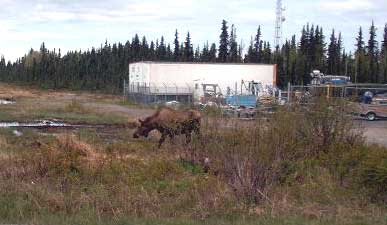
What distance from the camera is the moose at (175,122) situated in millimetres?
16094

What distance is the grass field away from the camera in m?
9.99

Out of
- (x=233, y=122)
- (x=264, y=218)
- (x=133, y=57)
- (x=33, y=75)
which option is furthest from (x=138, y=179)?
(x=33, y=75)

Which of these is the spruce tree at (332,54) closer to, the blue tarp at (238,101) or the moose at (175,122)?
the blue tarp at (238,101)

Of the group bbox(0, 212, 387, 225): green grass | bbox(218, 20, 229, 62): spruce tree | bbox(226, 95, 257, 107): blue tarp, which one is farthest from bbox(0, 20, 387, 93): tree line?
bbox(0, 212, 387, 225): green grass

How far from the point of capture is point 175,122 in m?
18.0

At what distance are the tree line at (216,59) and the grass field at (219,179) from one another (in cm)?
6538

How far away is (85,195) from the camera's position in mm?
11539

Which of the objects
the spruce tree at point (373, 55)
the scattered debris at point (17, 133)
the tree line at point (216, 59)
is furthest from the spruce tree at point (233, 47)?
the scattered debris at point (17, 133)

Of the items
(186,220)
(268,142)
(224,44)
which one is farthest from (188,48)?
(186,220)

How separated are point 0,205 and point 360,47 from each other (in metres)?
107

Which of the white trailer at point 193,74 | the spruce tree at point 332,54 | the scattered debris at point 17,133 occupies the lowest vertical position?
the scattered debris at point 17,133

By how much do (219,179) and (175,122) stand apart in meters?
5.63

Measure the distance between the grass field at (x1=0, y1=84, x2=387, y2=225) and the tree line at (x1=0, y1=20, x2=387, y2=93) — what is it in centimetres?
6538

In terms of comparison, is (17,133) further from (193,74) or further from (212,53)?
(212,53)
